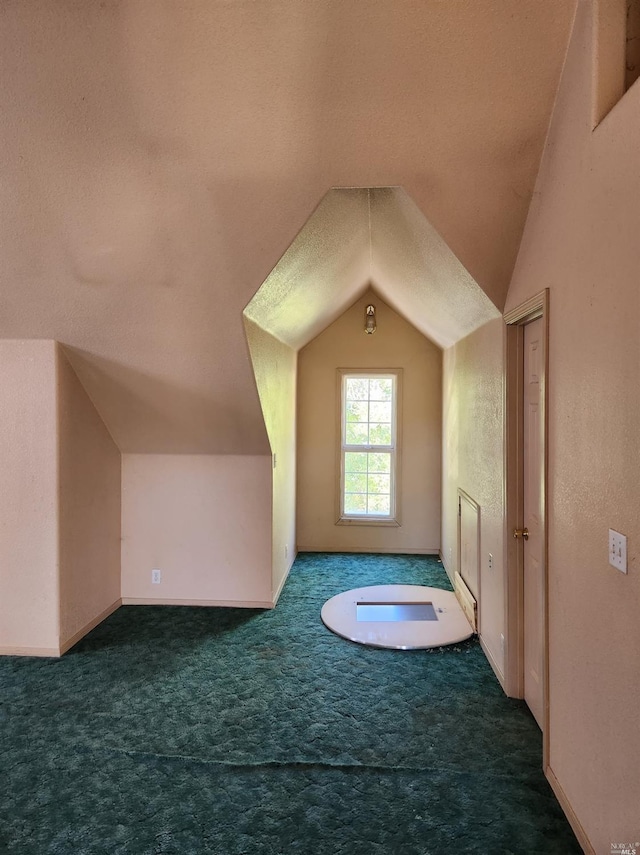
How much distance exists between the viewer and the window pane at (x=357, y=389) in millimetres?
5133

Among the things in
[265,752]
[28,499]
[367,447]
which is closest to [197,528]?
[28,499]

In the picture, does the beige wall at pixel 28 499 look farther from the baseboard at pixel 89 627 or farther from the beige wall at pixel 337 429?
the beige wall at pixel 337 429

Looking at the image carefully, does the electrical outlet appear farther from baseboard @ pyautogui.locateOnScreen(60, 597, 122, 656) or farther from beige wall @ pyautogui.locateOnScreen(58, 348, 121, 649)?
baseboard @ pyautogui.locateOnScreen(60, 597, 122, 656)

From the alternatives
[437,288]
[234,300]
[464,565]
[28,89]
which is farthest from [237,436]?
[28,89]

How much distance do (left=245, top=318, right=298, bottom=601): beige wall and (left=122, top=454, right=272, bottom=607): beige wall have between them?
0.47ft

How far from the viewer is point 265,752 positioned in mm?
2090

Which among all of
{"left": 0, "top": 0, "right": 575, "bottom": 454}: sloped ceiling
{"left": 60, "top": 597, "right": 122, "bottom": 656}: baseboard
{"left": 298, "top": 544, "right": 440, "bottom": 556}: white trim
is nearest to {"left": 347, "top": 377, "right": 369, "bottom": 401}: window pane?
{"left": 298, "top": 544, "right": 440, "bottom": 556}: white trim

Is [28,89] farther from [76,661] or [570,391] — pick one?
[76,661]

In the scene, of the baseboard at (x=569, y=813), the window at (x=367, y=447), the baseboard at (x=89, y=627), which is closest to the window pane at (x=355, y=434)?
the window at (x=367, y=447)

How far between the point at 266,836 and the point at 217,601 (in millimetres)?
2085

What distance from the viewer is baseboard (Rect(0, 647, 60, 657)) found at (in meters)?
2.95

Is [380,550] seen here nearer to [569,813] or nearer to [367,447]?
[367,447]

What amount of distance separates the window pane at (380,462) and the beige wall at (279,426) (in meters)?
0.79

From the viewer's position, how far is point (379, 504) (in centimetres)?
514
